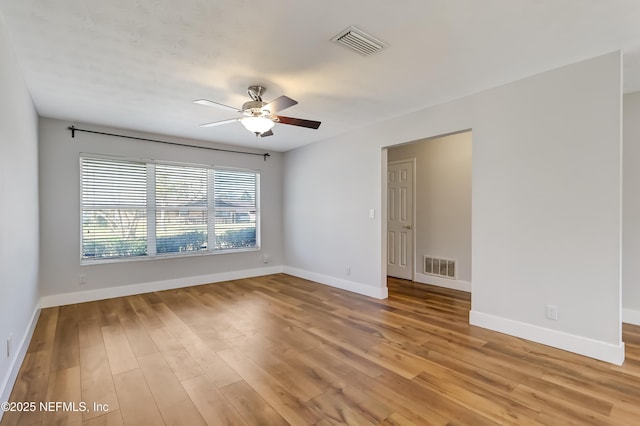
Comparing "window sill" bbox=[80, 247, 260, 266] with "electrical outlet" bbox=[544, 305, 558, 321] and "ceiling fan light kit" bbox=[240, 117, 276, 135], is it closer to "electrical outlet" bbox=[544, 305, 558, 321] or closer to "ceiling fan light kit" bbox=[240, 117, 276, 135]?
"ceiling fan light kit" bbox=[240, 117, 276, 135]

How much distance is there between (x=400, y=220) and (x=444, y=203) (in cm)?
89

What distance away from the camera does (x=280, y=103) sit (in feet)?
8.83

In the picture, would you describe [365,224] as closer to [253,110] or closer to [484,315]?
[484,315]

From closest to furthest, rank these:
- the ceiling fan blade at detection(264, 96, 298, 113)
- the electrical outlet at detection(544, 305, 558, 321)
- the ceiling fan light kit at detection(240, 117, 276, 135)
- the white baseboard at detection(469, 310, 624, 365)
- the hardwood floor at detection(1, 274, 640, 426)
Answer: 1. the hardwood floor at detection(1, 274, 640, 426)
2. the white baseboard at detection(469, 310, 624, 365)
3. the ceiling fan blade at detection(264, 96, 298, 113)
4. the electrical outlet at detection(544, 305, 558, 321)
5. the ceiling fan light kit at detection(240, 117, 276, 135)

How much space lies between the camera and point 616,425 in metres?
1.72

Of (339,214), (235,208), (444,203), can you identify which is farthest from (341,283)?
(235,208)

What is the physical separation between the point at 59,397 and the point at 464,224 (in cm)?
494

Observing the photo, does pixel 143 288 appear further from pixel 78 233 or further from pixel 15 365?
pixel 15 365

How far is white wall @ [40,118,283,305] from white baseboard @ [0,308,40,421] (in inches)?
40.9

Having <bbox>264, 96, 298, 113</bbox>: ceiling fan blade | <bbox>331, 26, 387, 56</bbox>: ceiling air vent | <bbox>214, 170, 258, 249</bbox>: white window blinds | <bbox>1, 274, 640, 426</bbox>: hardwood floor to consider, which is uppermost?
<bbox>331, 26, 387, 56</bbox>: ceiling air vent

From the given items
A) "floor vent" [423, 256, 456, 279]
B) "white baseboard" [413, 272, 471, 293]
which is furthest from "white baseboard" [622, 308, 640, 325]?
"floor vent" [423, 256, 456, 279]

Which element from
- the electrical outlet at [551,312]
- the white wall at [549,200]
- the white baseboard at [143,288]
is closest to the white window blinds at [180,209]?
the white baseboard at [143,288]

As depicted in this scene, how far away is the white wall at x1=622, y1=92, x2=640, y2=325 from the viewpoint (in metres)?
3.28

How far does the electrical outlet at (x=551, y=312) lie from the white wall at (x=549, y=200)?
0.11 feet
